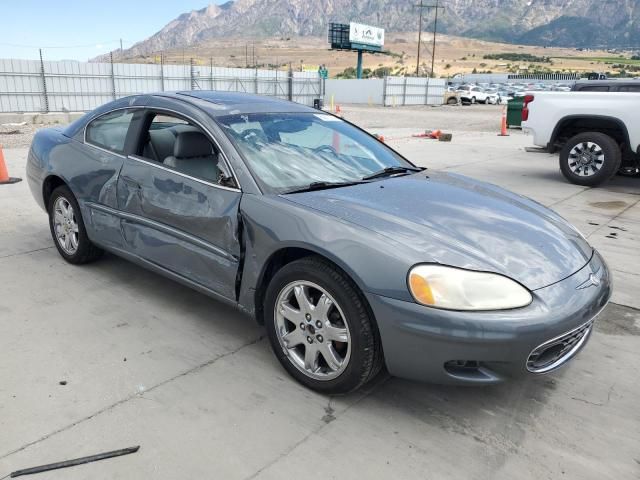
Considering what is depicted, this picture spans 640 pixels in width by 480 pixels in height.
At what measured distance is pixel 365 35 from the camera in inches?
2496

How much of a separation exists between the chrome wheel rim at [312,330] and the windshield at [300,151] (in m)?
0.63

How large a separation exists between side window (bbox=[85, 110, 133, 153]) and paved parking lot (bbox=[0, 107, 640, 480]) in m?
1.08

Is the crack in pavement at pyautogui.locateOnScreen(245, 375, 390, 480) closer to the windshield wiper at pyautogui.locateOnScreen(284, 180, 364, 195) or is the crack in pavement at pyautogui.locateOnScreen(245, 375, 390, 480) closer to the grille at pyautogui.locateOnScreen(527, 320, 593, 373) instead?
the grille at pyautogui.locateOnScreen(527, 320, 593, 373)

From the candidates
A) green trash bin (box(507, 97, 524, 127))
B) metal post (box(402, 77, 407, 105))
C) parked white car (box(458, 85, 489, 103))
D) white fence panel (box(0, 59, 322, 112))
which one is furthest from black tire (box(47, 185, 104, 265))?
parked white car (box(458, 85, 489, 103))

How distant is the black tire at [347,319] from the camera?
2.52 metres

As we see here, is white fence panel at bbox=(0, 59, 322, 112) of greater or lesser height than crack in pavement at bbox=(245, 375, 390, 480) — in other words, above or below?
above

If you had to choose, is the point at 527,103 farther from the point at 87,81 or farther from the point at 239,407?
the point at 87,81

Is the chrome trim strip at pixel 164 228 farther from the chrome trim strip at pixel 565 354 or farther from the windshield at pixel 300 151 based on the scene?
the chrome trim strip at pixel 565 354

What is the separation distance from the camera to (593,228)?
6.22m

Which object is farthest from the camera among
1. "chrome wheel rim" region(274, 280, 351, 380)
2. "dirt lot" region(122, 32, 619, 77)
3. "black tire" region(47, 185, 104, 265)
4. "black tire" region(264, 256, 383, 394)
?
"dirt lot" region(122, 32, 619, 77)

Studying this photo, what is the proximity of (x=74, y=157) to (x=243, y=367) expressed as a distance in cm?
236

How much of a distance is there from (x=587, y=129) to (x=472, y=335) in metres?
7.80

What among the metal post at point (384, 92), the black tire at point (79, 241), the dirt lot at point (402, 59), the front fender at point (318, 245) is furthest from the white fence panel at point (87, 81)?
the dirt lot at point (402, 59)

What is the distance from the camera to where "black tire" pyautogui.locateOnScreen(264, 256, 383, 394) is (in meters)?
2.52
